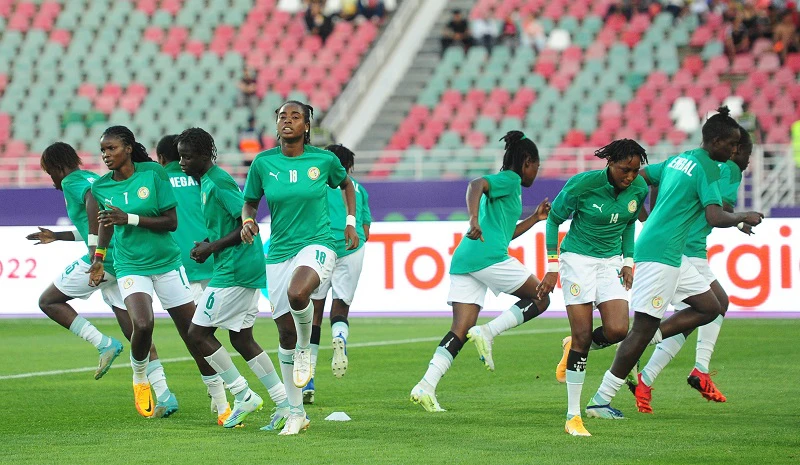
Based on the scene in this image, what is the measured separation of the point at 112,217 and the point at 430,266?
10.6 m

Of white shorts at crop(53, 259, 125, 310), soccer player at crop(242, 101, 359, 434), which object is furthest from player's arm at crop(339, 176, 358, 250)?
white shorts at crop(53, 259, 125, 310)

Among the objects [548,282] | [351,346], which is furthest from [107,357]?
[351,346]

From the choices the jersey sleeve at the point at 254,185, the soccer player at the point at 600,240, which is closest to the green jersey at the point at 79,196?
the jersey sleeve at the point at 254,185

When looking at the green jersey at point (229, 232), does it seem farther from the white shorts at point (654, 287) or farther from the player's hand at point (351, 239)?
the white shorts at point (654, 287)

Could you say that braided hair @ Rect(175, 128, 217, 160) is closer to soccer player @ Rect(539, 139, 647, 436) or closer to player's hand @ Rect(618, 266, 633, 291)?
soccer player @ Rect(539, 139, 647, 436)

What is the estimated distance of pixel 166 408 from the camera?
415 inches

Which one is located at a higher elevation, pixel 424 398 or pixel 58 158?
pixel 58 158

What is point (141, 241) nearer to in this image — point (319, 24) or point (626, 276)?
point (626, 276)

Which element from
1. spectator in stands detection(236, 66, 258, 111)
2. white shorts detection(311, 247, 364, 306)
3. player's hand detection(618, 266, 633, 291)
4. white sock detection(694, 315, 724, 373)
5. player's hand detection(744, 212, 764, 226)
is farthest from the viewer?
spectator in stands detection(236, 66, 258, 111)

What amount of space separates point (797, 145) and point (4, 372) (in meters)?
14.6

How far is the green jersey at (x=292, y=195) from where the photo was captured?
30.1ft

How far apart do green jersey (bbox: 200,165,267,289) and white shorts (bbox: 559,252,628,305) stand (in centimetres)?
213

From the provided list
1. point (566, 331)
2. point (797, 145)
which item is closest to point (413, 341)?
point (566, 331)

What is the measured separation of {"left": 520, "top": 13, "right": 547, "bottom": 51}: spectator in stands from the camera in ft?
95.4
